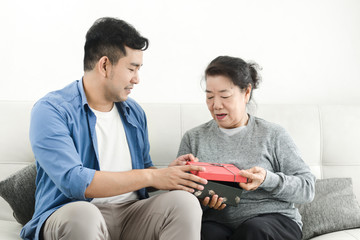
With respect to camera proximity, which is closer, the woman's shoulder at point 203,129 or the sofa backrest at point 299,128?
the woman's shoulder at point 203,129

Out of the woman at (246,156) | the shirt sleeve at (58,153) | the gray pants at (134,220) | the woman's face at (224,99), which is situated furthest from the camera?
the woman's face at (224,99)

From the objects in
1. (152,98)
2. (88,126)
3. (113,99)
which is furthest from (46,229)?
(152,98)

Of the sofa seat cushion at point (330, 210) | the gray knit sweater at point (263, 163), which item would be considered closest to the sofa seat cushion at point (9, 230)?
the gray knit sweater at point (263, 163)

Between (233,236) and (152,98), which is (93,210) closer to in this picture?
(233,236)

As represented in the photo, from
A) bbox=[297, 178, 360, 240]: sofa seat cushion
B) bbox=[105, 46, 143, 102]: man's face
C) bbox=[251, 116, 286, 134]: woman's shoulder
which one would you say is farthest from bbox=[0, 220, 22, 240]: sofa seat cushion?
bbox=[297, 178, 360, 240]: sofa seat cushion

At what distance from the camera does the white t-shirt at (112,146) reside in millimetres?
1679

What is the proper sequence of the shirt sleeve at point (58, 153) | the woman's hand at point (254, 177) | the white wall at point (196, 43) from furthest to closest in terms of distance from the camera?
the white wall at point (196, 43) → the woman's hand at point (254, 177) → the shirt sleeve at point (58, 153)

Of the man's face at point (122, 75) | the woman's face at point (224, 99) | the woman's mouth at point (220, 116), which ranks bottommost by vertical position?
the woman's mouth at point (220, 116)

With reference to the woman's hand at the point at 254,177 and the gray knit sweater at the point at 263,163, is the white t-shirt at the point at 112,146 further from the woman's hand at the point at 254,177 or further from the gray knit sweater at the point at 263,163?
the woman's hand at the point at 254,177

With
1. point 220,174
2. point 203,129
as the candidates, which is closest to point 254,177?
point 220,174

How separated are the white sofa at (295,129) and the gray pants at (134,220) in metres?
0.54

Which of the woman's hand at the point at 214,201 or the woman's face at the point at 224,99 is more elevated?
the woman's face at the point at 224,99

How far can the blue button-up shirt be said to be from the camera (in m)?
1.42

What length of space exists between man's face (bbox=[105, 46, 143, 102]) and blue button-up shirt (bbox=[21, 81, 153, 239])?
11 centimetres
